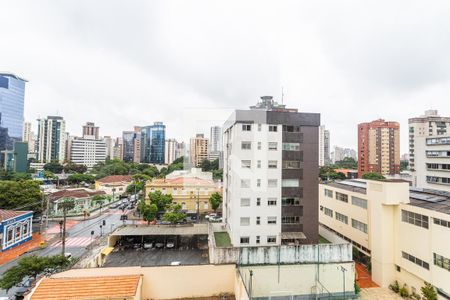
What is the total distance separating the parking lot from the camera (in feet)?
63.3

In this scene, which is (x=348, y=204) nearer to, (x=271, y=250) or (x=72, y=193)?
(x=271, y=250)

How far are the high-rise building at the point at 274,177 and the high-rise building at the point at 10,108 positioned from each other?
286 feet

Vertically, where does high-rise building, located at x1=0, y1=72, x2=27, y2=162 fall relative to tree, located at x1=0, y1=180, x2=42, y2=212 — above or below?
above

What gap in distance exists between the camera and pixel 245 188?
20.3 m

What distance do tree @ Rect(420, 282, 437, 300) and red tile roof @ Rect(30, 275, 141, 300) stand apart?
17.1 m

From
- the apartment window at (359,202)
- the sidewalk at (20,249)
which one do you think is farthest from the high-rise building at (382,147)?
the sidewalk at (20,249)

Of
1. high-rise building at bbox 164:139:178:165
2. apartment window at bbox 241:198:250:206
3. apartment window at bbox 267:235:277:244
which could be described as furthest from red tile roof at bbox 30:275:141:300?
high-rise building at bbox 164:139:178:165

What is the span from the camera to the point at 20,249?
84.9ft

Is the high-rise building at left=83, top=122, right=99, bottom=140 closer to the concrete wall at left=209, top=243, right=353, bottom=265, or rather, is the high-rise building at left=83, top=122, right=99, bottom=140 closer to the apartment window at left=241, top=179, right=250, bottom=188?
the apartment window at left=241, top=179, right=250, bottom=188

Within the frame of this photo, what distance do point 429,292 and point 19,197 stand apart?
139 ft

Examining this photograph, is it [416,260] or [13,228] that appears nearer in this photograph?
[416,260]

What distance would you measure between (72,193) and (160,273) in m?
34.9

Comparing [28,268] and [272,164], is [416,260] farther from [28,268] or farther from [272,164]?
[28,268]

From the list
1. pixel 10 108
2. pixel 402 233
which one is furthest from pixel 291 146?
pixel 10 108
